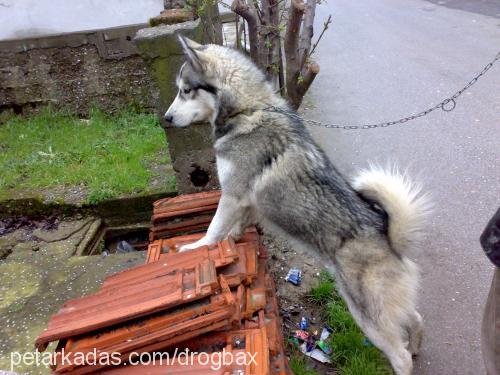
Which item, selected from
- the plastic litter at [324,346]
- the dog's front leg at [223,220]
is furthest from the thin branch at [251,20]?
the plastic litter at [324,346]

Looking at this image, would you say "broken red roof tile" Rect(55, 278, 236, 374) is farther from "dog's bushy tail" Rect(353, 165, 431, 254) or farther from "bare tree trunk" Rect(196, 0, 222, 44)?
"bare tree trunk" Rect(196, 0, 222, 44)

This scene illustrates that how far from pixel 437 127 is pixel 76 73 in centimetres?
454

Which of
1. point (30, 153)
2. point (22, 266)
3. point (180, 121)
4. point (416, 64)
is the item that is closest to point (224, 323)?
point (180, 121)

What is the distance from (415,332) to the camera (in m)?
2.52

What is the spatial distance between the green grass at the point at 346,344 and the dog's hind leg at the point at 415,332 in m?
0.18

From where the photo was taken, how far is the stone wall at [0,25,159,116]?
547cm

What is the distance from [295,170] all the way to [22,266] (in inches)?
93.5

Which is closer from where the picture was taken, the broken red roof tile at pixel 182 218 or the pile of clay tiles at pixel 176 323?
the pile of clay tiles at pixel 176 323

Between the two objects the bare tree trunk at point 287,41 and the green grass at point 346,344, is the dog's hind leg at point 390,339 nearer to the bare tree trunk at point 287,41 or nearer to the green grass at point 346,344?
the green grass at point 346,344

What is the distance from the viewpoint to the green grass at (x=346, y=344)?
2.51 metres

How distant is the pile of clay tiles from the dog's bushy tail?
2.52 ft

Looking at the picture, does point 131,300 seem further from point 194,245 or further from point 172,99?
point 172,99

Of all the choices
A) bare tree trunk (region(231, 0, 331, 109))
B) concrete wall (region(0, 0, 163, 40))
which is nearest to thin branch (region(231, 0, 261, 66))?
bare tree trunk (region(231, 0, 331, 109))

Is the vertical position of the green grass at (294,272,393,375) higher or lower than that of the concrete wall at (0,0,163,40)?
lower
